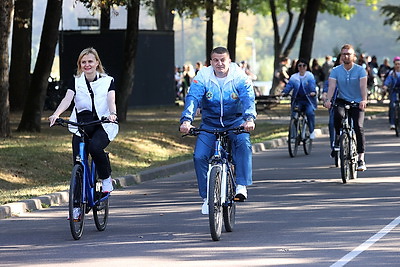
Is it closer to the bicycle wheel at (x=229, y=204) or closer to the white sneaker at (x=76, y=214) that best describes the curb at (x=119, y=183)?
the white sneaker at (x=76, y=214)

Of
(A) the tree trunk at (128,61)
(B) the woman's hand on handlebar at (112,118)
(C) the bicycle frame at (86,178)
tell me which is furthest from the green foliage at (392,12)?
(B) the woman's hand on handlebar at (112,118)

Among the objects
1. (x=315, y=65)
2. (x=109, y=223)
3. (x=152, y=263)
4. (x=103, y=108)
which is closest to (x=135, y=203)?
(x=109, y=223)

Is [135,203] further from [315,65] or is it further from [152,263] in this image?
[315,65]

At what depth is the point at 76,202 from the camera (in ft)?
39.1

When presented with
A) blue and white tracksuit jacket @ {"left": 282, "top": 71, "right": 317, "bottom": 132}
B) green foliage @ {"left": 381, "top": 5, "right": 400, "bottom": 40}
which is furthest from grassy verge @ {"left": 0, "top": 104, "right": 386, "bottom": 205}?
green foliage @ {"left": 381, "top": 5, "right": 400, "bottom": 40}

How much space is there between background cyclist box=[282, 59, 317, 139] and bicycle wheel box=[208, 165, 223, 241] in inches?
454

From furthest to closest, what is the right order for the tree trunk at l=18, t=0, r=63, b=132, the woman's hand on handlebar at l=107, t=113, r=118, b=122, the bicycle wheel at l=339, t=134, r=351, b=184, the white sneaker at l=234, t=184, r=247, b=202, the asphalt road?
the tree trunk at l=18, t=0, r=63, b=132, the bicycle wheel at l=339, t=134, r=351, b=184, the white sneaker at l=234, t=184, r=247, b=202, the woman's hand on handlebar at l=107, t=113, r=118, b=122, the asphalt road

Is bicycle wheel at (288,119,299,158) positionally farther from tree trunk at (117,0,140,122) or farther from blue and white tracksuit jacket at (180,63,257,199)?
blue and white tracksuit jacket at (180,63,257,199)

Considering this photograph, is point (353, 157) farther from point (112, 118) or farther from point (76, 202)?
point (76, 202)

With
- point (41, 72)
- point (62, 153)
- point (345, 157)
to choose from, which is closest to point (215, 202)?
point (345, 157)

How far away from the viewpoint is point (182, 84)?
5628cm

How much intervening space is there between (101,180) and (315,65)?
4078 centimetres

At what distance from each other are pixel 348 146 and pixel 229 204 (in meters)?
5.97

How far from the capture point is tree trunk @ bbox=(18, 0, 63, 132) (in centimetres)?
2580
